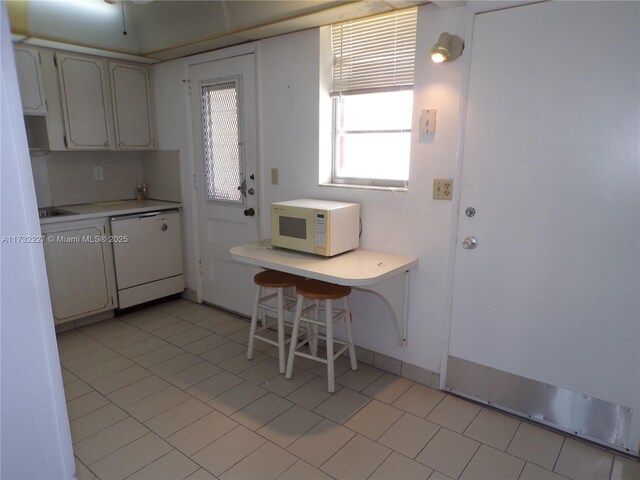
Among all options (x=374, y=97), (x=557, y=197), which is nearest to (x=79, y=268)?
(x=374, y=97)

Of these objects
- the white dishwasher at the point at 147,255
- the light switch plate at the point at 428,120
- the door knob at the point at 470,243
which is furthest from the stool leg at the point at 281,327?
the white dishwasher at the point at 147,255

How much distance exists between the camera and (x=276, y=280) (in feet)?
8.86

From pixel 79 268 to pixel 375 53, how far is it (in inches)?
105

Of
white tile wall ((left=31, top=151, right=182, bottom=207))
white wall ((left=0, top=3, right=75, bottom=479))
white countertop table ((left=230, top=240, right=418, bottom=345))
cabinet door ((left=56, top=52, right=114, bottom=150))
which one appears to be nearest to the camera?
white wall ((left=0, top=3, right=75, bottom=479))

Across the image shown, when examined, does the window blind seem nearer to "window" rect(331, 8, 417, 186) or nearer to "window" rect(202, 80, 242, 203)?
"window" rect(331, 8, 417, 186)

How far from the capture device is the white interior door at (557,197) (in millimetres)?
1839

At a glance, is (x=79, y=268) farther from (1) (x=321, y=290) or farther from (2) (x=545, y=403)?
(2) (x=545, y=403)

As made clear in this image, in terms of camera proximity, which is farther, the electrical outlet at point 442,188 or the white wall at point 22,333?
the electrical outlet at point 442,188

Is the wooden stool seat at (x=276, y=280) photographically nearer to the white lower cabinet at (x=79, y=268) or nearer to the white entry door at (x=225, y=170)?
the white entry door at (x=225, y=170)

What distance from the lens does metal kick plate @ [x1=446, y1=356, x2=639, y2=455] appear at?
6.60 feet

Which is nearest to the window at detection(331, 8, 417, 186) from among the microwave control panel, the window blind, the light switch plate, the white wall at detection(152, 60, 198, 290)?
the window blind

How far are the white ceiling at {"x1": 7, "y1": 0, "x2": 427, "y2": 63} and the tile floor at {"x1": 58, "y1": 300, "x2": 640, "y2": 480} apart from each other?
7.08 ft

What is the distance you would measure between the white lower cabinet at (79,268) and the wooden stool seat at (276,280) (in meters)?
1.47

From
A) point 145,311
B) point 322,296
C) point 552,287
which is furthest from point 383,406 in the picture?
point 145,311
